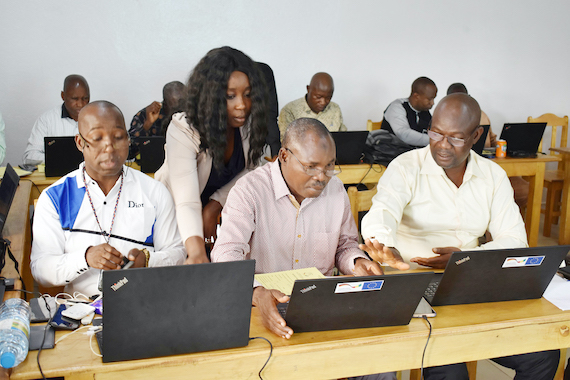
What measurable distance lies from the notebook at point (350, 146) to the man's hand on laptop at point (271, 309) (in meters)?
2.26

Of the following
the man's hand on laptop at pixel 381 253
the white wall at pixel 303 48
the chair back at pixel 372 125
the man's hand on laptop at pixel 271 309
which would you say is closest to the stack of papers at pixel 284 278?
the man's hand on laptop at pixel 271 309

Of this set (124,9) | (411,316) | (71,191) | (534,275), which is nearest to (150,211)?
(71,191)

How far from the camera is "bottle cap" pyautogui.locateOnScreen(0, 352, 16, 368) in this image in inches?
40.6

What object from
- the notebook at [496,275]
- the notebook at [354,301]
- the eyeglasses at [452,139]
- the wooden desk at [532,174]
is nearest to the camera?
the notebook at [354,301]

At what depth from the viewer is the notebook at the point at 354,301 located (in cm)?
118

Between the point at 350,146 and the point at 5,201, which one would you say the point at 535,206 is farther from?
the point at 5,201

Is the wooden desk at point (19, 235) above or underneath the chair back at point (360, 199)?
underneath

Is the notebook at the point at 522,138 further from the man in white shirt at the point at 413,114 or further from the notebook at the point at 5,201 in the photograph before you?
the notebook at the point at 5,201

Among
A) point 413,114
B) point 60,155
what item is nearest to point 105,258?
point 60,155

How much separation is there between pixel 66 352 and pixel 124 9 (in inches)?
165

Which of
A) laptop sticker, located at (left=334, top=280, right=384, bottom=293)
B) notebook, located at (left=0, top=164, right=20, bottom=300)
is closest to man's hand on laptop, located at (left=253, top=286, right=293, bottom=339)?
laptop sticker, located at (left=334, top=280, right=384, bottom=293)

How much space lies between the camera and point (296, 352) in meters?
1.21

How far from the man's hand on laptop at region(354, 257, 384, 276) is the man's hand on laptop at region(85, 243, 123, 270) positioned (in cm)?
75

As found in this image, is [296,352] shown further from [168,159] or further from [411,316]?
[168,159]
